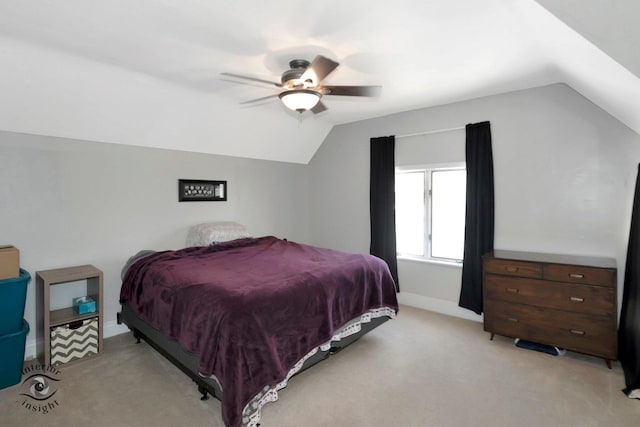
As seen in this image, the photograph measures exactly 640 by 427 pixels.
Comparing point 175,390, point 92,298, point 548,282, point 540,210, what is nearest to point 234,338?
point 175,390

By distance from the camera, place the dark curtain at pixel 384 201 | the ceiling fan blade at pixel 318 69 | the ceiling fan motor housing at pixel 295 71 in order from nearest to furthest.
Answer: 1. the ceiling fan blade at pixel 318 69
2. the ceiling fan motor housing at pixel 295 71
3. the dark curtain at pixel 384 201

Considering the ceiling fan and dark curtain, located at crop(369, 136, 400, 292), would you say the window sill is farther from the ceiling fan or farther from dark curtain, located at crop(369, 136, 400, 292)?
the ceiling fan

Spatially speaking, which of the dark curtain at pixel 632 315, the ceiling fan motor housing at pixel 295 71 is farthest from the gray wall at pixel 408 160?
the ceiling fan motor housing at pixel 295 71

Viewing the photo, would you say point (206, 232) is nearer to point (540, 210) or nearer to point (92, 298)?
point (92, 298)

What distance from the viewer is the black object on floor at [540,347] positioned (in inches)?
114

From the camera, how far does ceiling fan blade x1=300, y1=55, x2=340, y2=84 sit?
2109 millimetres

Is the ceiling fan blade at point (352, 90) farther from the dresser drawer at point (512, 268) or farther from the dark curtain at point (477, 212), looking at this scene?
the dresser drawer at point (512, 268)

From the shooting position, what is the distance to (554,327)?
284 cm

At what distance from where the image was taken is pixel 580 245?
3.09m

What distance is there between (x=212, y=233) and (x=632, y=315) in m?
4.03

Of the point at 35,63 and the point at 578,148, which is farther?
the point at 578,148

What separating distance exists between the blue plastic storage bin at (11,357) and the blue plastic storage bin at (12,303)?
51mm

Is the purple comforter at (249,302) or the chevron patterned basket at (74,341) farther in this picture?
the chevron patterned basket at (74,341)

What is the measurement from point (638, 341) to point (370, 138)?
343 cm
